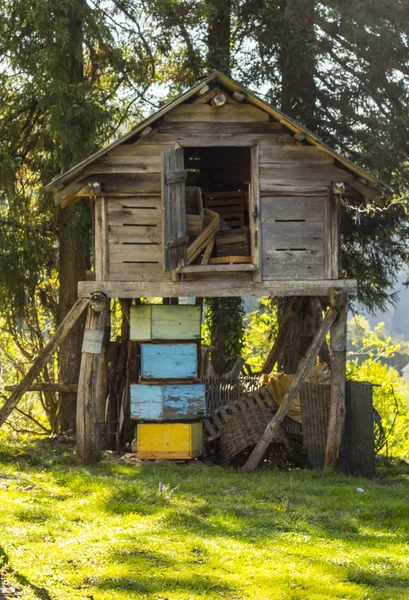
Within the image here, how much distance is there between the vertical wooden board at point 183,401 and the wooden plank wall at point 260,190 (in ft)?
6.69

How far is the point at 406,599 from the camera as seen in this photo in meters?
7.74

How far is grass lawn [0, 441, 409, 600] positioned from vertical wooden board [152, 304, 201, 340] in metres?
2.65

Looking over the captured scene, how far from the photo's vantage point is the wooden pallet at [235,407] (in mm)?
16922

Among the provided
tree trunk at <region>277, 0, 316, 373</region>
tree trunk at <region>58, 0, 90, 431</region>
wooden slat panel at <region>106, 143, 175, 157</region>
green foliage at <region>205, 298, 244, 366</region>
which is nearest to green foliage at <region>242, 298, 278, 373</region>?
green foliage at <region>205, 298, 244, 366</region>

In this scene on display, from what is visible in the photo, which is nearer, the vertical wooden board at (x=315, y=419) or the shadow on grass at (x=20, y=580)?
the shadow on grass at (x=20, y=580)

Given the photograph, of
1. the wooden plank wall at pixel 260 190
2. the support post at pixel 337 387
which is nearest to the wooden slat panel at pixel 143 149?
the wooden plank wall at pixel 260 190

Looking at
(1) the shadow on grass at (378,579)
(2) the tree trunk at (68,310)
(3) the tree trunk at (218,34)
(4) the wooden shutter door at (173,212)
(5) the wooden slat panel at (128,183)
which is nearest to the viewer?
(1) the shadow on grass at (378,579)

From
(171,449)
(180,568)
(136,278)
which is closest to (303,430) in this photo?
(171,449)

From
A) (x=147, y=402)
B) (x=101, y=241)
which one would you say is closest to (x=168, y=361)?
(x=147, y=402)

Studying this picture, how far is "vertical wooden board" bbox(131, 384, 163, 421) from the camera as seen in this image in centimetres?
1584

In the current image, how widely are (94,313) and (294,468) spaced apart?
14.5 ft

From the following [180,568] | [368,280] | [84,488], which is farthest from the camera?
[368,280]

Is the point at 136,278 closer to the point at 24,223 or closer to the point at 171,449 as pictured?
the point at 171,449

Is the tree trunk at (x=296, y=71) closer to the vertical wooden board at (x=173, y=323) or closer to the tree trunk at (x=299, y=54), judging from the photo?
the tree trunk at (x=299, y=54)
